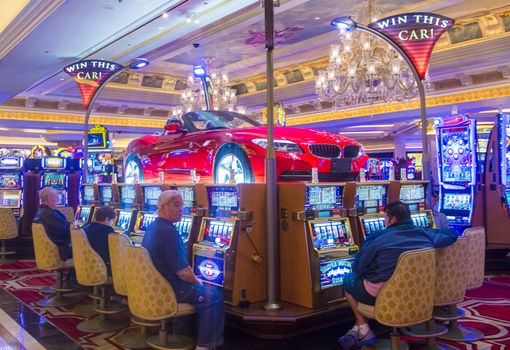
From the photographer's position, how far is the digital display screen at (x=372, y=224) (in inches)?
169

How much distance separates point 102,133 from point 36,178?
2.75 meters

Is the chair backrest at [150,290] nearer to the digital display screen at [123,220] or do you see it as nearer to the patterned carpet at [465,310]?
the patterned carpet at [465,310]

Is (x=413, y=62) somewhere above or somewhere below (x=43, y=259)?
above

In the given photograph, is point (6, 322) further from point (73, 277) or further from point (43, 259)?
point (73, 277)

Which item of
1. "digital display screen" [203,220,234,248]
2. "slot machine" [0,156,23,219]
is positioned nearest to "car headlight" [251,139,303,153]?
"digital display screen" [203,220,234,248]

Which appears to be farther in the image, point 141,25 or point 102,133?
point 102,133

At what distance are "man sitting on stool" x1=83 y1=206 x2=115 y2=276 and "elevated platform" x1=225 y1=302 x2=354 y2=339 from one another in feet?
4.88

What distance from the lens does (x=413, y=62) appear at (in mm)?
5559

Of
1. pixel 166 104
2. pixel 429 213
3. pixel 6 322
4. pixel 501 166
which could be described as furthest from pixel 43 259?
pixel 166 104

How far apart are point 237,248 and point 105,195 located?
11.3 feet

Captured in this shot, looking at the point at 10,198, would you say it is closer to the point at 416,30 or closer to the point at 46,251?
the point at 46,251

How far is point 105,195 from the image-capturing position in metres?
6.67

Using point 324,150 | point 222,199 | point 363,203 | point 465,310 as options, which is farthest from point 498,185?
point 222,199

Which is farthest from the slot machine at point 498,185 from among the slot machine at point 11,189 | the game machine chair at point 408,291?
the slot machine at point 11,189
